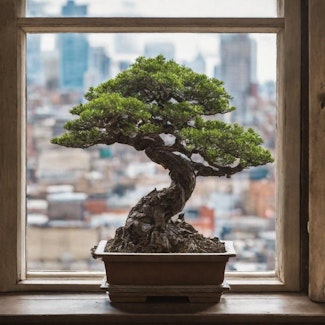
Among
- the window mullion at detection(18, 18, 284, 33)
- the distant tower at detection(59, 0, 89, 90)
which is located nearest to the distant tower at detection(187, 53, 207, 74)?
the window mullion at detection(18, 18, 284, 33)

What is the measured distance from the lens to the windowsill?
67.6 inches

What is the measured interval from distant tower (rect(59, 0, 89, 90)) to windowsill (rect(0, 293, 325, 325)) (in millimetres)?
705

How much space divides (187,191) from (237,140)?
215mm

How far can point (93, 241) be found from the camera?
2.04 meters

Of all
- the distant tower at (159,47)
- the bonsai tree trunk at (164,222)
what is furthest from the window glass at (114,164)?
the bonsai tree trunk at (164,222)

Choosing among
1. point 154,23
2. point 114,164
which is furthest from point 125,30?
point 114,164

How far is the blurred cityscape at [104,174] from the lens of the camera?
2020mm

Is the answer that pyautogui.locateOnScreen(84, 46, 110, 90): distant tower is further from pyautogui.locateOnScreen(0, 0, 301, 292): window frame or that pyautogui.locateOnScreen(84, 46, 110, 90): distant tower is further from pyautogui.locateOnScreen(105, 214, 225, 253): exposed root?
pyautogui.locateOnScreen(105, 214, 225, 253): exposed root

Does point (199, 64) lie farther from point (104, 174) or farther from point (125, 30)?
point (104, 174)

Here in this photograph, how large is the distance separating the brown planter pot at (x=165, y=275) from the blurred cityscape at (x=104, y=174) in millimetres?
260

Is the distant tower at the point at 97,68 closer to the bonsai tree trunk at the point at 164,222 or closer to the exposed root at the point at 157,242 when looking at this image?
the bonsai tree trunk at the point at 164,222

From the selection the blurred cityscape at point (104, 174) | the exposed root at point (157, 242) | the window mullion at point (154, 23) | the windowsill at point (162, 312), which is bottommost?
the windowsill at point (162, 312)

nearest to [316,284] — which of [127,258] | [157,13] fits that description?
[127,258]

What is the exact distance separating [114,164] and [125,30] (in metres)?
0.43
